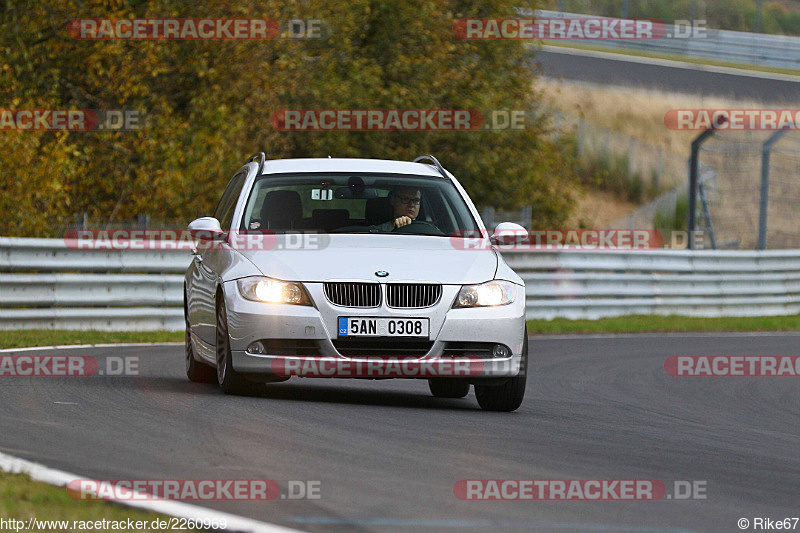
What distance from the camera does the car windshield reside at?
10.5m

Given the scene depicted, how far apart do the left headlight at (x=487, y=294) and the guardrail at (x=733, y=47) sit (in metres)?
37.7

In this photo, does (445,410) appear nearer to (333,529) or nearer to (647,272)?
(333,529)

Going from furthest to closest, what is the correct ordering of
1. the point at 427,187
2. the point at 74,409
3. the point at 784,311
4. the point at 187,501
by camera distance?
the point at 784,311, the point at 427,187, the point at 74,409, the point at 187,501

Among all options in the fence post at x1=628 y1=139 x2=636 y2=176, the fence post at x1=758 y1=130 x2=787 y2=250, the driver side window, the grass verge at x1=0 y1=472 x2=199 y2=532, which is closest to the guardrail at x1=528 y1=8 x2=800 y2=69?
the fence post at x1=628 y1=139 x2=636 y2=176

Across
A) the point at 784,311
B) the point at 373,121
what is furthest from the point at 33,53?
the point at 784,311

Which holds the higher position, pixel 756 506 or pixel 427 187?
pixel 427 187

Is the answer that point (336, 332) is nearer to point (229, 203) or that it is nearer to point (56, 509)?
point (229, 203)

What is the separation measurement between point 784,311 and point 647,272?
11.1ft

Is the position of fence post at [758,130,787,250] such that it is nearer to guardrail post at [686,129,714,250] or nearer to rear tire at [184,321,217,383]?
guardrail post at [686,129,714,250]

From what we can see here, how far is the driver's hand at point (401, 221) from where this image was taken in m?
10.6

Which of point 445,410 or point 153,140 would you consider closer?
point 445,410

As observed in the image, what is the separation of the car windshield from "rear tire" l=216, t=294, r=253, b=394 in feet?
2.71

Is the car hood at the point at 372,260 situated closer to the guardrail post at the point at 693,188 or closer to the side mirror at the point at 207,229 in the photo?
the side mirror at the point at 207,229

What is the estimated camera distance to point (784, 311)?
25.4m
